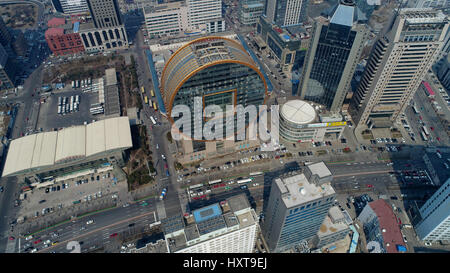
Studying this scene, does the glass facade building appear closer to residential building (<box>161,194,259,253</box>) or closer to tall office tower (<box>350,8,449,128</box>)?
residential building (<box>161,194,259,253</box>)

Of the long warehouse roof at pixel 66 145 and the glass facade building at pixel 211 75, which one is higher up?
the glass facade building at pixel 211 75

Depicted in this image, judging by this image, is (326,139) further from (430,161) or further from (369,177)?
(430,161)

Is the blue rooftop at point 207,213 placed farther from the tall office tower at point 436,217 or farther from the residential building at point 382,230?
the tall office tower at point 436,217

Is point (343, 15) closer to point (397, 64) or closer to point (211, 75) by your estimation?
point (397, 64)

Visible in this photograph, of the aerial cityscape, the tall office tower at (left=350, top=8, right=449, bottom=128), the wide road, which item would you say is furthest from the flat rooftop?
the tall office tower at (left=350, top=8, right=449, bottom=128)

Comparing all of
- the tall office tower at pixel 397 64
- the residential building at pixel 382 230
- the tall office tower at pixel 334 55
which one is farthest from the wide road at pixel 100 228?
the tall office tower at pixel 397 64

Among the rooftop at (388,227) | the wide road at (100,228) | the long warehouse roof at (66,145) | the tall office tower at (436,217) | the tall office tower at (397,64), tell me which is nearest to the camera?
the tall office tower at (436,217)

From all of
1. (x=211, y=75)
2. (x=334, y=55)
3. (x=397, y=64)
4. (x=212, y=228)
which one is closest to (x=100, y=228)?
(x=212, y=228)
